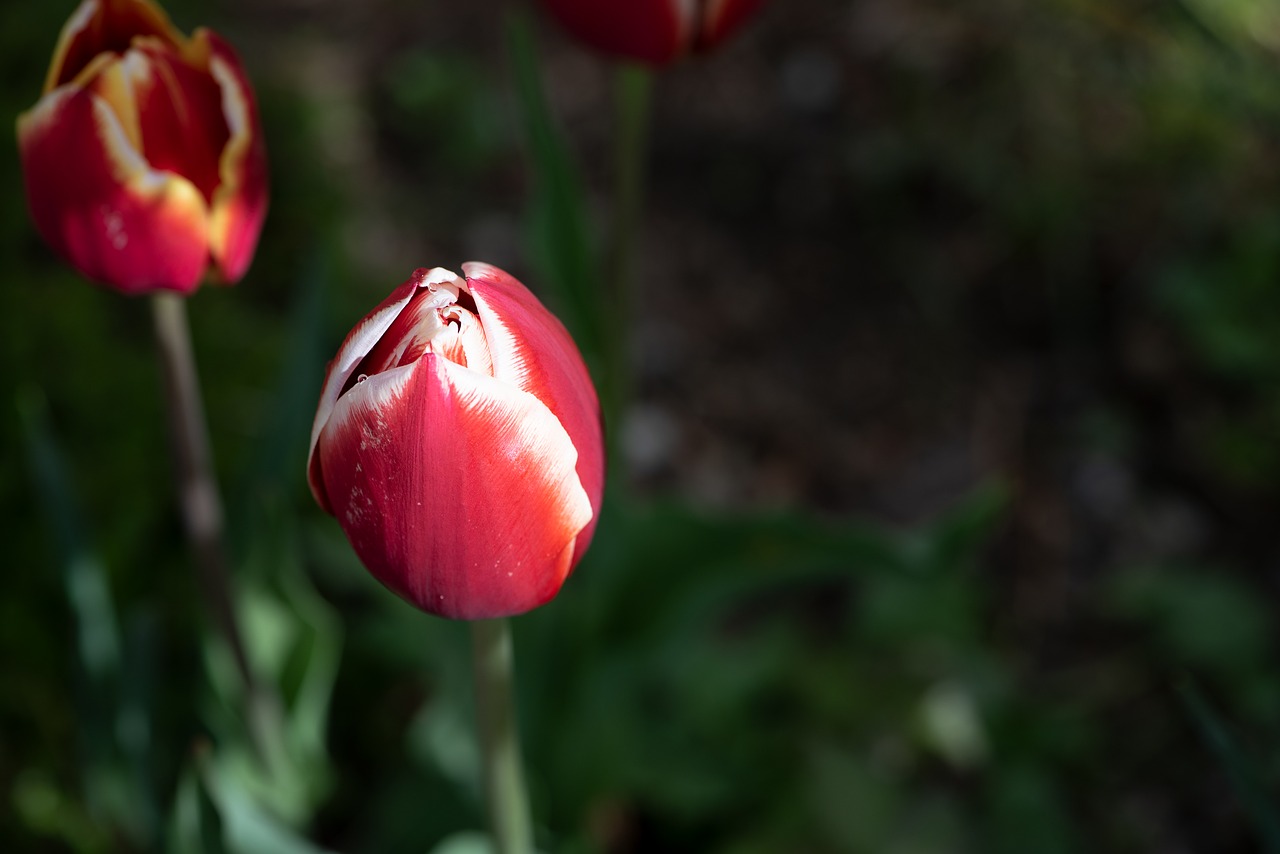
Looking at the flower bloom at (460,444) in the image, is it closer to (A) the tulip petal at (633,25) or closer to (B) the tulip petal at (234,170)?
(B) the tulip petal at (234,170)

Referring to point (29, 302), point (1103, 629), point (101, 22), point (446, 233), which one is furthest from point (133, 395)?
point (1103, 629)

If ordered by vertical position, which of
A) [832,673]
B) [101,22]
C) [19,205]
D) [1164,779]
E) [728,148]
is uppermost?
[101,22]

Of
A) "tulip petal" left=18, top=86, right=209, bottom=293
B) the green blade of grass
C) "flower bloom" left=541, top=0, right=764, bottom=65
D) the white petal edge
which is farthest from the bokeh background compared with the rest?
the white petal edge

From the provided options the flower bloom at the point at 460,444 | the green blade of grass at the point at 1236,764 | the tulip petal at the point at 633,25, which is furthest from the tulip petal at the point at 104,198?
the green blade of grass at the point at 1236,764

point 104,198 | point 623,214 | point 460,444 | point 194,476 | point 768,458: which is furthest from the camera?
point 768,458

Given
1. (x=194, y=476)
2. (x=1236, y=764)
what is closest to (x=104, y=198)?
(x=194, y=476)

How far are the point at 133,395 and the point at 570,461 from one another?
986mm

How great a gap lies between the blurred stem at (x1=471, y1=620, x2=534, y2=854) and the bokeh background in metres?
0.19

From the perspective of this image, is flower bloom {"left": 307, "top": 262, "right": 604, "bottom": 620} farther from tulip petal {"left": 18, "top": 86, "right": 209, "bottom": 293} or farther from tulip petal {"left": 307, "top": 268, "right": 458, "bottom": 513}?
tulip petal {"left": 18, "top": 86, "right": 209, "bottom": 293}

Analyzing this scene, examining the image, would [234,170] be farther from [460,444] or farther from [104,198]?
[460,444]

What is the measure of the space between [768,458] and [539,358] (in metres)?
1.55

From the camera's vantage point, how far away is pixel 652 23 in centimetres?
91

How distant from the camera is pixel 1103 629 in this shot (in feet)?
5.90

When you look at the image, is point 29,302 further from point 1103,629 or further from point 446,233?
point 1103,629
